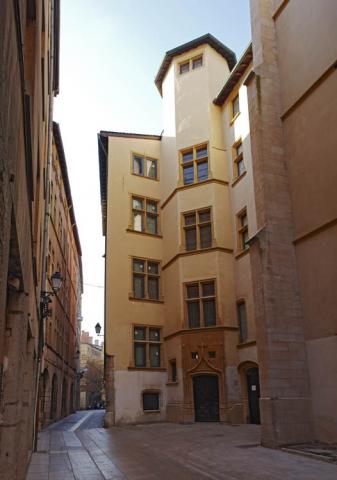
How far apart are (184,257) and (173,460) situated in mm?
13098

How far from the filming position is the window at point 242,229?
22109 mm

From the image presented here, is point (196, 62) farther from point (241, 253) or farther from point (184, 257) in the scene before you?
point (241, 253)

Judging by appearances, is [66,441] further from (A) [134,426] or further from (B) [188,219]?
(B) [188,219]

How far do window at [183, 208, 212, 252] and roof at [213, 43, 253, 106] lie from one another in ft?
19.0

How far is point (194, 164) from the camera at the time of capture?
25.0 metres

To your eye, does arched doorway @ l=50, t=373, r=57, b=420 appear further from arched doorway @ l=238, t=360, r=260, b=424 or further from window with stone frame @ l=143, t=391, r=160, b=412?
arched doorway @ l=238, t=360, r=260, b=424

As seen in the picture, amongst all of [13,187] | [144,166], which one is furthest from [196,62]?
[13,187]

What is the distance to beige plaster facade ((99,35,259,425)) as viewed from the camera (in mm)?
21547

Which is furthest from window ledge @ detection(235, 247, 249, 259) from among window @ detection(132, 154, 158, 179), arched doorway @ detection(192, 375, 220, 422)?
window @ detection(132, 154, 158, 179)

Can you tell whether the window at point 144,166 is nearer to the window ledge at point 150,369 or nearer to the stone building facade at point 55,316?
the stone building facade at point 55,316

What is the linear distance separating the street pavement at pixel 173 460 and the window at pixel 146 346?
678 centimetres

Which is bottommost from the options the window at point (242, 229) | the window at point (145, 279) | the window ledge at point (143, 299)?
the window ledge at point (143, 299)

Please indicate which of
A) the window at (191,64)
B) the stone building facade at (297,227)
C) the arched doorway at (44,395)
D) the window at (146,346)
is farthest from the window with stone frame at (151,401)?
the window at (191,64)

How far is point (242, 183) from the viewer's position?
22.5 m
